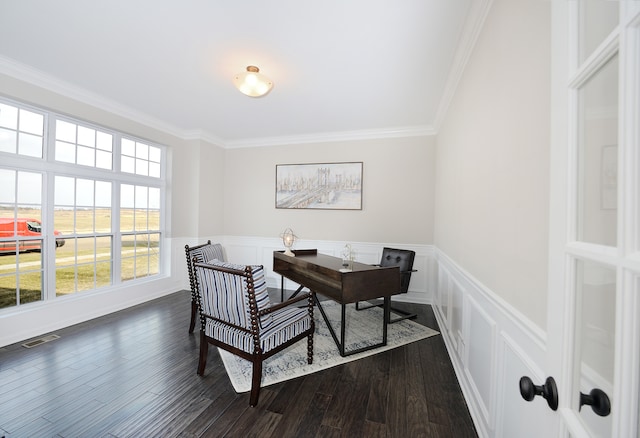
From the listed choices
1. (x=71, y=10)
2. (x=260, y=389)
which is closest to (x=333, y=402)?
(x=260, y=389)

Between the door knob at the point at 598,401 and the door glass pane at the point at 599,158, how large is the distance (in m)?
0.30

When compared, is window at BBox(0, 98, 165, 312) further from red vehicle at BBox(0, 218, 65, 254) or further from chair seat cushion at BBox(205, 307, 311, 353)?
chair seat cushion at BBox(205, 307, 311, 353)

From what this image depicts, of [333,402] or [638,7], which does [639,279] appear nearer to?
[638,7]

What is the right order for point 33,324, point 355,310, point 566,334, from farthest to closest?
point 355,310 → point 33,324 → point 566,334

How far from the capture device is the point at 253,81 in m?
2.60

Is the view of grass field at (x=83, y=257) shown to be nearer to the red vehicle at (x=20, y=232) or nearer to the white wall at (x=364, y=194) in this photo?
the red vehicle at (x=20, y=232)

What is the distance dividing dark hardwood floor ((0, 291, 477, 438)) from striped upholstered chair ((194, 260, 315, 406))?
0.23 metres

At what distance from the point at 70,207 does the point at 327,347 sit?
11.7 feet

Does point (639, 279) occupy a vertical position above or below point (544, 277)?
above

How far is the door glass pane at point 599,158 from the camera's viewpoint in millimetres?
488

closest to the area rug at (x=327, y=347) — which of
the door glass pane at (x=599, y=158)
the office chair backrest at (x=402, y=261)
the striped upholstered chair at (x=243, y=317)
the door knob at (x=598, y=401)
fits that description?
the striped upholstered chair at (x=243, y=317)

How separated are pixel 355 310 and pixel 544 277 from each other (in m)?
2.97

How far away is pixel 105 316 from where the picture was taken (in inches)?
134

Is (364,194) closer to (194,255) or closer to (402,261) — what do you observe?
(402,261)
